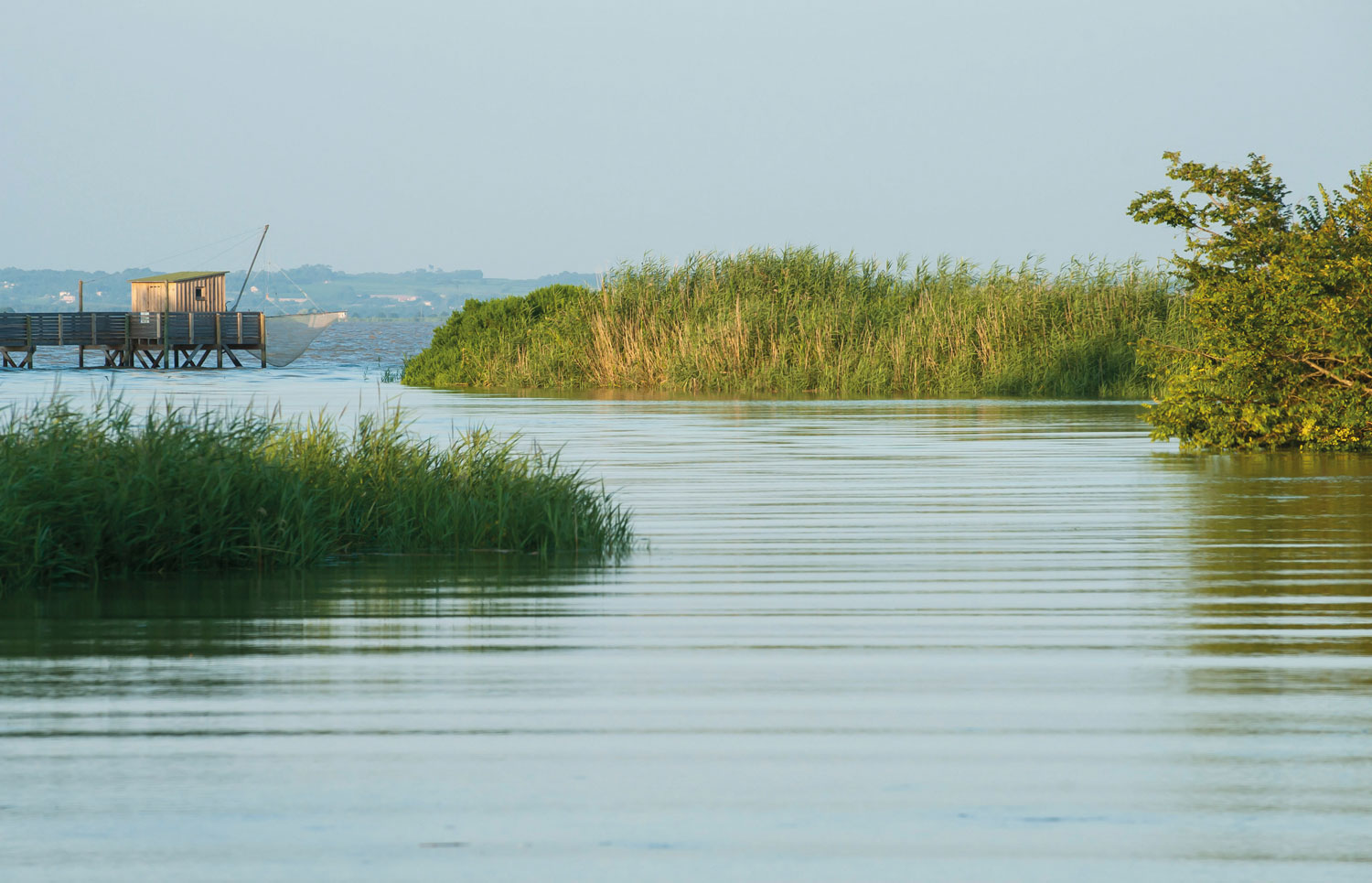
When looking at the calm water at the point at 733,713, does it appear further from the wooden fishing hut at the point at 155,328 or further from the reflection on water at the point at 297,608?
the wooden fishing hut at the point at 155,328

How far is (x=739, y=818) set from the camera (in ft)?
10.8

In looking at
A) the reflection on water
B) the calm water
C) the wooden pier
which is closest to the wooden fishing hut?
the wooden pier

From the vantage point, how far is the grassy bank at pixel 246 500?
6832 mm

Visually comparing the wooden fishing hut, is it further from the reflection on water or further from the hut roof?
the reflection on water

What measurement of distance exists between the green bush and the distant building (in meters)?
46.2

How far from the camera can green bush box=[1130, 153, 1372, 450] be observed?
512 inches

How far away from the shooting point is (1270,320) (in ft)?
43.2

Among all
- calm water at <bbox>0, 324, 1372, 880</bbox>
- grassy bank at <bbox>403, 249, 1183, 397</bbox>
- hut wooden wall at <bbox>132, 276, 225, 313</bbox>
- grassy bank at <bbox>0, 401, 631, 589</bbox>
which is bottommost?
calm water at <bbox>0, 324, 1372, 880</bbox>

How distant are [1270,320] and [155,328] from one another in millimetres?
46266

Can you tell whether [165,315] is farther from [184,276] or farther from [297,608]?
[297,608]

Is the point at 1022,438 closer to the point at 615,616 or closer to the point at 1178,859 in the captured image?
the point at 615,616

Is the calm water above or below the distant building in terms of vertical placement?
below

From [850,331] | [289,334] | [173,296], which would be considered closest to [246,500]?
[850,331]

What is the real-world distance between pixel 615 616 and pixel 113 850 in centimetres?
286
